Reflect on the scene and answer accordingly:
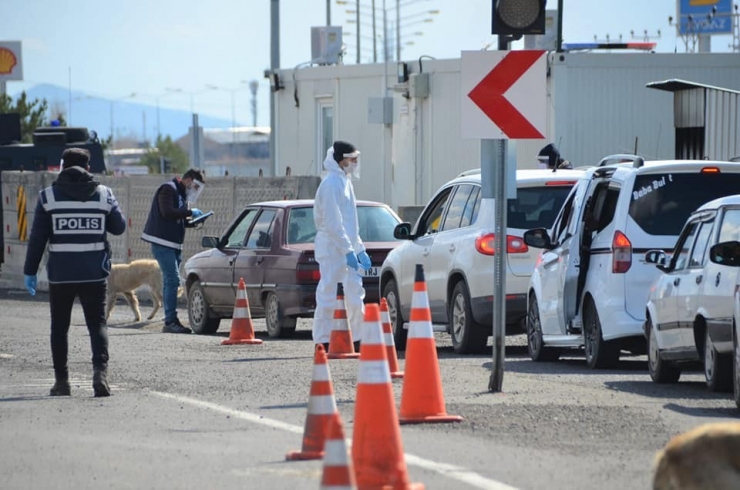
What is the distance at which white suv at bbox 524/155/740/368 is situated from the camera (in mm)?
13461

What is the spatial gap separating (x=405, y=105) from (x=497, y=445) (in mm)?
24406

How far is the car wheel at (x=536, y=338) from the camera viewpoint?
15.1m

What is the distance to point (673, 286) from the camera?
40.8ft

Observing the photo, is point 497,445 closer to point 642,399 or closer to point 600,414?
point 600,414

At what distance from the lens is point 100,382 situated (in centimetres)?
1219

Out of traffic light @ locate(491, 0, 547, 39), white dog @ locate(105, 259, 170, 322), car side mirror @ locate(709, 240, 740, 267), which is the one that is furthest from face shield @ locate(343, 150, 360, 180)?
white dog @ locate(105, 259, 170, 322)

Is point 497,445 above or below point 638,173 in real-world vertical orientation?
below

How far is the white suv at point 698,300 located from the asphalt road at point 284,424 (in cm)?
25

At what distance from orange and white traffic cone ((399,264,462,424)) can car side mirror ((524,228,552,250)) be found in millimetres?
4590

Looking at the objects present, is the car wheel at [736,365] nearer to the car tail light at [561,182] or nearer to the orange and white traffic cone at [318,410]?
the orange and white traffic cone at [318,410]

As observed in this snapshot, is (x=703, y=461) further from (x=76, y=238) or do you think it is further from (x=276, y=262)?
(x=276, y=262)

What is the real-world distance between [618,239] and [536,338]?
2107mm

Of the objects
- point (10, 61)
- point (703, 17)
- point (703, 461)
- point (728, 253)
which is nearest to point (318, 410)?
point (703, 461)

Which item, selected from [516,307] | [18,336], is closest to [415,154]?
[18,336]
